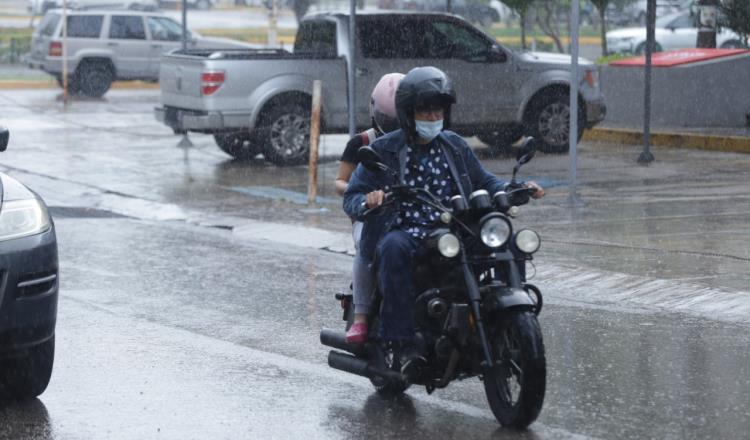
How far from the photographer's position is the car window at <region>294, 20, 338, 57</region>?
64.3 feet

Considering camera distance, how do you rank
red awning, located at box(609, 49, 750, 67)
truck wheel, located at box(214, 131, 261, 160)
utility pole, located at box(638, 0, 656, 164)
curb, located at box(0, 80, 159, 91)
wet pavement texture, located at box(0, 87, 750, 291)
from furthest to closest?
curb, located at box(0, 80, 159, 91)
red awning, located at box(609, 49, 750, 67)
truck wheel, located at box(214, 131, 261, 160)
utility pole, located at box(638, 0, 656, 164)
wet pavement texture, located at box(0, 87, 750, 291)

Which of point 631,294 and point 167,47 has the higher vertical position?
point 167,47

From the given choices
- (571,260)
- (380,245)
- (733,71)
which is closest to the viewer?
(380,245)

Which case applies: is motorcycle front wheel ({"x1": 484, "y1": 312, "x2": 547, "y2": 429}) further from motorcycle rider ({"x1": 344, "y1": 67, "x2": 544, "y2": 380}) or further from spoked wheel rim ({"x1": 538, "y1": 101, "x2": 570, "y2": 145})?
spoked wheel rim ({"x1": 538, "y1": 101, "x2": 570, "y2": 145})

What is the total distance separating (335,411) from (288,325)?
2.20 m

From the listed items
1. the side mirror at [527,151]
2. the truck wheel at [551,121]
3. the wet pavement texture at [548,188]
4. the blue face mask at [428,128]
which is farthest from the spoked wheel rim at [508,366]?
the truck wheel at [551,121]

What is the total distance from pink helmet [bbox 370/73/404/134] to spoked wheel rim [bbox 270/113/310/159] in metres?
11.6

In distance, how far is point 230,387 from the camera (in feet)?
24.0

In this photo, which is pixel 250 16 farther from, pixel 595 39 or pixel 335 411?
pixel 335 411

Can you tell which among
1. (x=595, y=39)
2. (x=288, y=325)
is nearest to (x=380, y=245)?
(x=288, y=325)

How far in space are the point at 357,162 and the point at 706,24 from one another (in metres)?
16.9

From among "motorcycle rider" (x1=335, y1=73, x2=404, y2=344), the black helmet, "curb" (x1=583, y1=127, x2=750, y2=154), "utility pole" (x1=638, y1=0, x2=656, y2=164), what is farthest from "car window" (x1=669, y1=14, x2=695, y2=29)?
the black helmet

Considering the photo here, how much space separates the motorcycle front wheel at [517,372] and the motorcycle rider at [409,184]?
0.39 metres

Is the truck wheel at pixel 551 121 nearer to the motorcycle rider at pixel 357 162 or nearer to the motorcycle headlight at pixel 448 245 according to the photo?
the motorcycle rider at pixel 357 162
